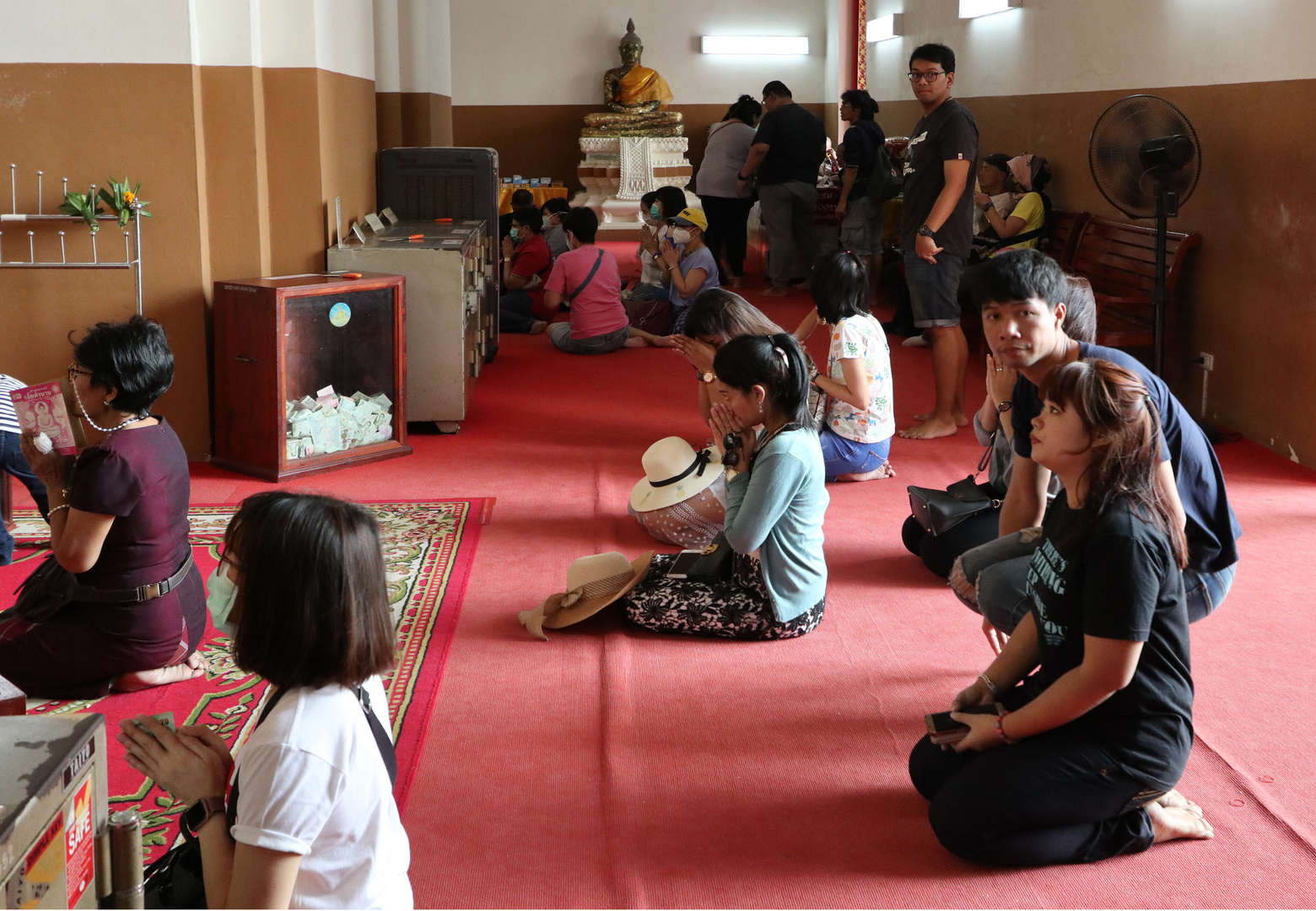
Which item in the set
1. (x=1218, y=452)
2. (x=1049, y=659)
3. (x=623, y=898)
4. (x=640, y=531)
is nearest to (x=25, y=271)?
(x=640, y=531)

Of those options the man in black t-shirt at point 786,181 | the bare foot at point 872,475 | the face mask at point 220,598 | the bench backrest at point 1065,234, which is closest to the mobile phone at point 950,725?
the face mask at point 220,598

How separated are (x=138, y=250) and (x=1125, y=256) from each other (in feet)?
15.3

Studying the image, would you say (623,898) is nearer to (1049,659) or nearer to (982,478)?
(1049,659)

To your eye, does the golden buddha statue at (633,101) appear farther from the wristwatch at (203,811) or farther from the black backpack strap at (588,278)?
the wristwatch at (203,811)

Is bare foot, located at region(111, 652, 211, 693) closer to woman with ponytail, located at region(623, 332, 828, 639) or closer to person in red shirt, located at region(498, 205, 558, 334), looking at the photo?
woman with ponytail, located at region(623, 332, 828, 639)

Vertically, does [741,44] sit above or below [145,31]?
above

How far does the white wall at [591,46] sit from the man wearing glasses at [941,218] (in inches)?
362

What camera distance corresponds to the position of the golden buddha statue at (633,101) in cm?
1338

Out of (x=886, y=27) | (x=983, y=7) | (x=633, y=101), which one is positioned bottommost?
(x=633, y=101)

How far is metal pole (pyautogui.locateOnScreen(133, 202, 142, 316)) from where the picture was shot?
467 cm

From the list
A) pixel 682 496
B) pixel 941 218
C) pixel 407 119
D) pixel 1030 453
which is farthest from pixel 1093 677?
pixel 407 119

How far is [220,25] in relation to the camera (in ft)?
15.8

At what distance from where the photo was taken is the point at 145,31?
15.3 ft

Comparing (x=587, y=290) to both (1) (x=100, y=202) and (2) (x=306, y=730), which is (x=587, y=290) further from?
(2) (x=306, y=730)
